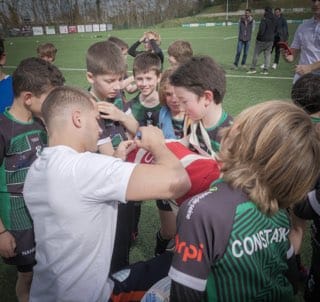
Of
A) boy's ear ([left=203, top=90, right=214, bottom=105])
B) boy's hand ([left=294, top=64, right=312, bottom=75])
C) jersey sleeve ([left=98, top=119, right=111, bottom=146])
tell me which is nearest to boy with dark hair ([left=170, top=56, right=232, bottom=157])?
boy's ear ([left=203, top=90, right=214, bottom=105])

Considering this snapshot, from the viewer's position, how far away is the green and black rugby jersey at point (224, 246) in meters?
1.29

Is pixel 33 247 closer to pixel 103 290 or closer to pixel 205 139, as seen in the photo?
pixel 103 290

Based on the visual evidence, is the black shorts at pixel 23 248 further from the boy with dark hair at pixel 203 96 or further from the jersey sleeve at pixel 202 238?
the jersey sleeve at pixel 202 238

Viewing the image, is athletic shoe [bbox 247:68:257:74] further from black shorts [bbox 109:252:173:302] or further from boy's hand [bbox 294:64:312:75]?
black shorts [bbox 109:252:173:302]

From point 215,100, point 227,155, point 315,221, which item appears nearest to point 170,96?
point 215,100

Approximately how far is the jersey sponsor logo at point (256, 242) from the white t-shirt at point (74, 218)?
52cm

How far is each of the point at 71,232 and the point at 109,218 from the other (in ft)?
0.66

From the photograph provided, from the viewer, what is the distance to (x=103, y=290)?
70.0 inches

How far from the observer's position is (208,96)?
2.65 metres

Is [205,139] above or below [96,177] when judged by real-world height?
below

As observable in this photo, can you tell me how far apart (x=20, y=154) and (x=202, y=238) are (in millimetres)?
1689

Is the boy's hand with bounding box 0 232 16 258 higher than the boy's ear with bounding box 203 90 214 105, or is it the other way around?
the boy's ear with bounding box 203 90 214 105

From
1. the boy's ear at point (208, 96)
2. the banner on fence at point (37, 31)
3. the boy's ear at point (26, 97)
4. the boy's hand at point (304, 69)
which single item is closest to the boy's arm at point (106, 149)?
the boy's ear at point (26, 97)

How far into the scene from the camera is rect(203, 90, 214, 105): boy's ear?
2635mm
